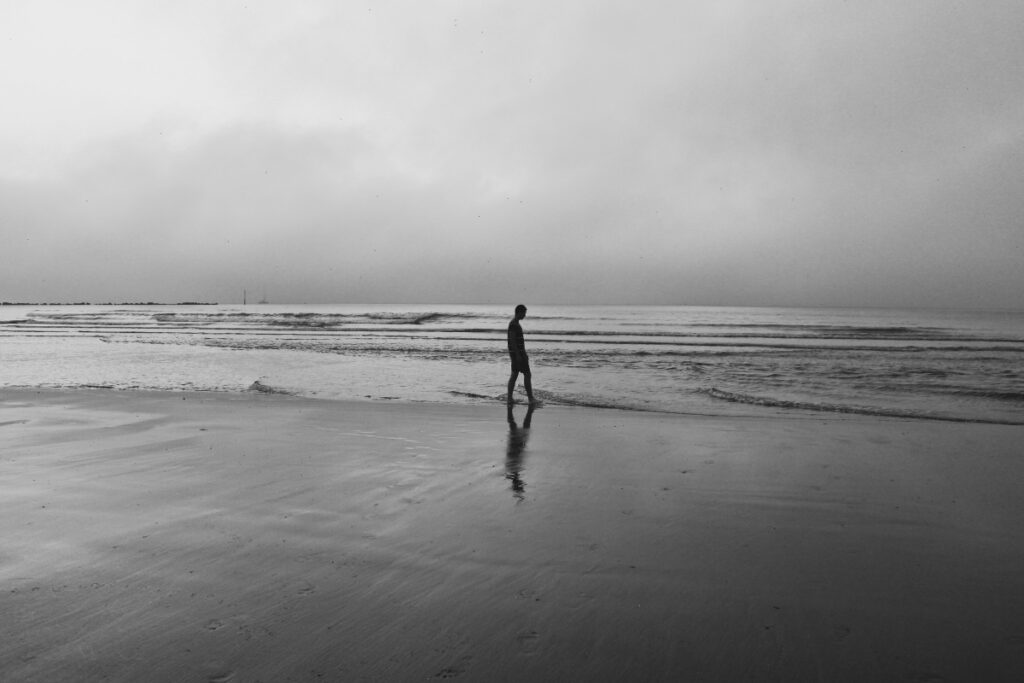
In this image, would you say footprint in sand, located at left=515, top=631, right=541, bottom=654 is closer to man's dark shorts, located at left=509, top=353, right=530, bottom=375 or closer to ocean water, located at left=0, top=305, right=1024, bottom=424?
ocean water, located at left=0, top=305, right=1024, bottom=424

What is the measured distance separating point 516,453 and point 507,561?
370 cm

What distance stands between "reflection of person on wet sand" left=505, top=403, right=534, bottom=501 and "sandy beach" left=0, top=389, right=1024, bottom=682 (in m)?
0.05

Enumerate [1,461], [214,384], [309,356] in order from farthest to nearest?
[309,356]
[214,384]
[1,461]

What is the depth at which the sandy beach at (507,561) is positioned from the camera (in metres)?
3.00

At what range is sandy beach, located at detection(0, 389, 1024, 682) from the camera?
3.00m

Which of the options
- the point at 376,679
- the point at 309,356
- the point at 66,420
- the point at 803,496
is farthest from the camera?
the point at 309,356

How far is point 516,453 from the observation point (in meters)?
7.93

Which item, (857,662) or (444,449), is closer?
(857,662)

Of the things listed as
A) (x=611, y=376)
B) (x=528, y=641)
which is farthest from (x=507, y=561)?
(x=611, y=376)

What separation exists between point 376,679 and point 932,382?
19225 millimetres

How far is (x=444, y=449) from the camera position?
8.06 metres

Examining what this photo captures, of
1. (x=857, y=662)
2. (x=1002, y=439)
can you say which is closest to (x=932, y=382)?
(x=1002, y=439)

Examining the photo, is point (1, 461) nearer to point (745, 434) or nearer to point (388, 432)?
point (388, 432)

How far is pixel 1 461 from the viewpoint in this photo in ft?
23.2
